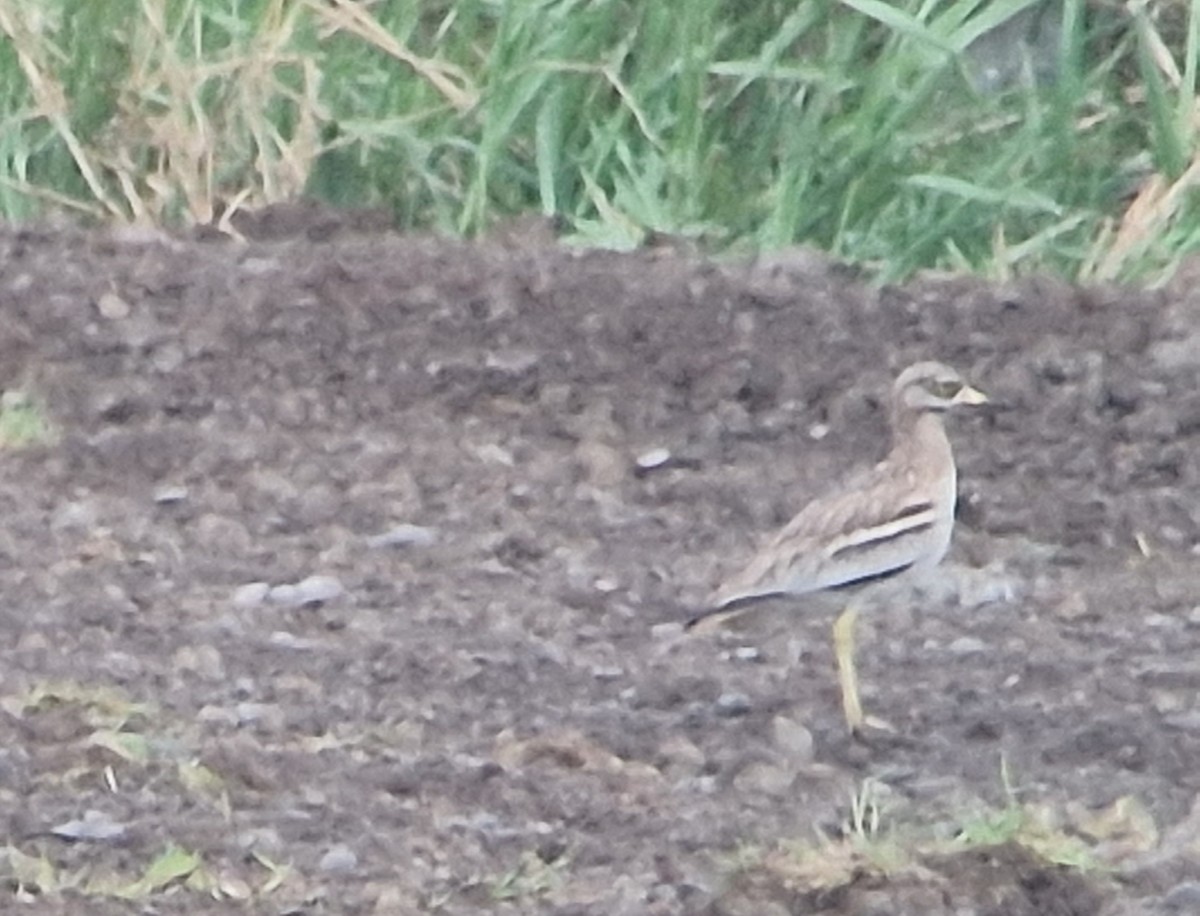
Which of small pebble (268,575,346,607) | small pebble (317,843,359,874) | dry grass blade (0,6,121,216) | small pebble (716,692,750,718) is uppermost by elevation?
small pebble (317,843,359,874)

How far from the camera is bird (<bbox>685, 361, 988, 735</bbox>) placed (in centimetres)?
543

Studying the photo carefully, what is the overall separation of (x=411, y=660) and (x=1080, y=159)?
154 inches

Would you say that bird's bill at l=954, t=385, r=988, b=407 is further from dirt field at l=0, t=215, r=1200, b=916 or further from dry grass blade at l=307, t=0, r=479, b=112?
dry grass blade at l=307, t=0, r=479, b=112

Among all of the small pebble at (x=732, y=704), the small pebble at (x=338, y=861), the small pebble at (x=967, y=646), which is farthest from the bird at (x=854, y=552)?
the small pebble at (x=338, y=861)

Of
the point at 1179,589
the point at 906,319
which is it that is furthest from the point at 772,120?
the point at 1179,589

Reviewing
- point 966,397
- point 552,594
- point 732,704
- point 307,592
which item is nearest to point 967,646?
point 966,397

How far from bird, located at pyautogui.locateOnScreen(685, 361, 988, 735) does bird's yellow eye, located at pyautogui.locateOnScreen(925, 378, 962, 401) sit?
32cm

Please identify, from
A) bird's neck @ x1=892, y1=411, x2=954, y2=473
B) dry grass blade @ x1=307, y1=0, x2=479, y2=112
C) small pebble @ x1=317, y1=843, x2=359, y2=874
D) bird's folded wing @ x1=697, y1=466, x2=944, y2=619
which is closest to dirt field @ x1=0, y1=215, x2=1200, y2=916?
small pebble @ x1=317, y1=843, x2=359, y2=874

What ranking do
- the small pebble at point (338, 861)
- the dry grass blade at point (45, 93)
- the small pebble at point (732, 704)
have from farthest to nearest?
1. the dry grass blade at point (45, 93)
2. the small pebble at point (732, 704)
3. the small pebble at point (338, 861)

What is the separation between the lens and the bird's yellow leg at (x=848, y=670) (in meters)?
5.38

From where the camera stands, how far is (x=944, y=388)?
6.15 metres

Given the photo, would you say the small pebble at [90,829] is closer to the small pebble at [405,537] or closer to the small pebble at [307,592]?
the small pebble at [307,592]

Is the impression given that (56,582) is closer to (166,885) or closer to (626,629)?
(626,629)

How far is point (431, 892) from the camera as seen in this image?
14.8ft
